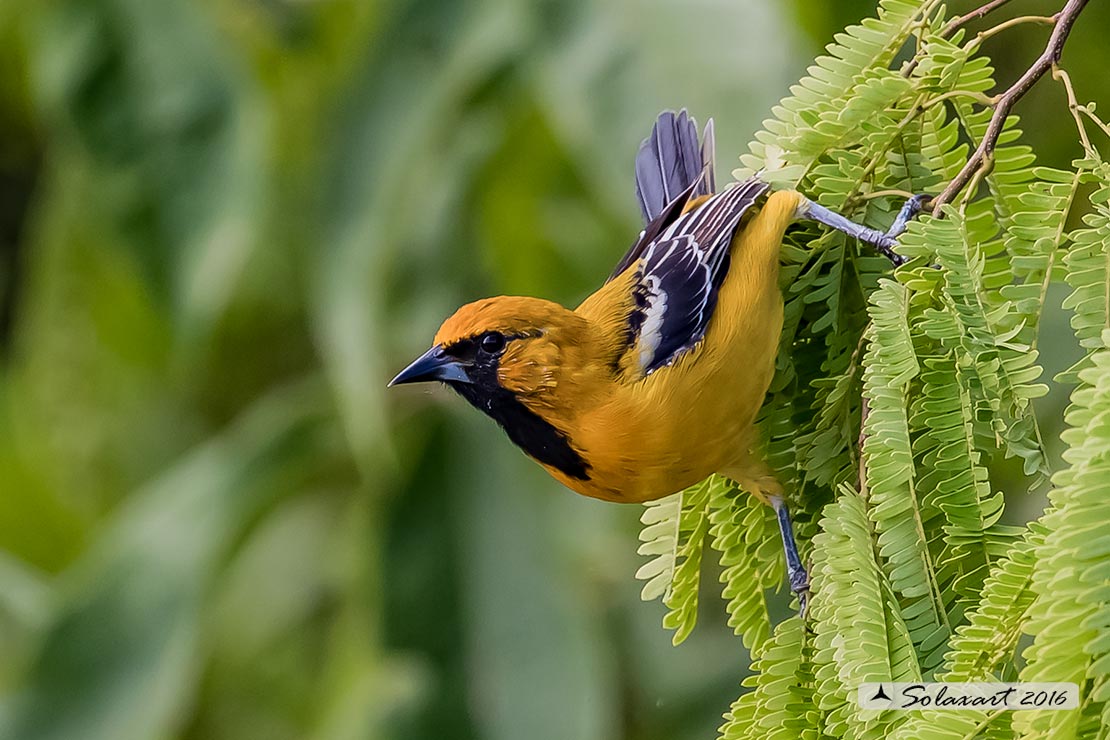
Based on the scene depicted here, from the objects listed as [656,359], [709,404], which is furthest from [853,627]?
[656,359]

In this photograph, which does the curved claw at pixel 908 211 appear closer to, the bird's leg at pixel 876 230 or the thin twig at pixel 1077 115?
the bird's leg at pixel 876 230

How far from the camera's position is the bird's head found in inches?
69.2

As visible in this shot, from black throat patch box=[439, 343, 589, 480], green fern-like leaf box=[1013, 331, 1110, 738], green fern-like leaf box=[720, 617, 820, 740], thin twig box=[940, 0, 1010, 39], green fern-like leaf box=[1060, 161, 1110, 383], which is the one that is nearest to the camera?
green fern-like leaf box=[1013, 331, 1110, 738]

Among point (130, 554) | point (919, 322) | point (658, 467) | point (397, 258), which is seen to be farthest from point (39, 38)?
point (919, 322)

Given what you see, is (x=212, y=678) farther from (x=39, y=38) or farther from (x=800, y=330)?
(x=800, y=330)

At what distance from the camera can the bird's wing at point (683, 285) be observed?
5.78 feet

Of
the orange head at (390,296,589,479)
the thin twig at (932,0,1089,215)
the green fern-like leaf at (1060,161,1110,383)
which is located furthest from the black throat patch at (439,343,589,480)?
the green fern-like leaf at (1060,161,1110,383)

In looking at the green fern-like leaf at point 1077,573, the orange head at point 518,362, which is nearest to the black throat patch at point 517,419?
the orange head at point 518,362

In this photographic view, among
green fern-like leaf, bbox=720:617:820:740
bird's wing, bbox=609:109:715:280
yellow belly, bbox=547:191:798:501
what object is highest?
bird's wing, bbox=609:109:715:280

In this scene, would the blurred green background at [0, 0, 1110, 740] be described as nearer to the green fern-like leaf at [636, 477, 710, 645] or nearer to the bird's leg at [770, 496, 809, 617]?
the green fern-like leaf at [636, 477, 710, 645]

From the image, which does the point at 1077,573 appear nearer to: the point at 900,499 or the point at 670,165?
the point at 900,499

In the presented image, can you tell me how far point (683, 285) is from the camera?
183 cm

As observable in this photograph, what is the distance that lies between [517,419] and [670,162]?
1.92 feet

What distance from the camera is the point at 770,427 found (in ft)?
5.31
